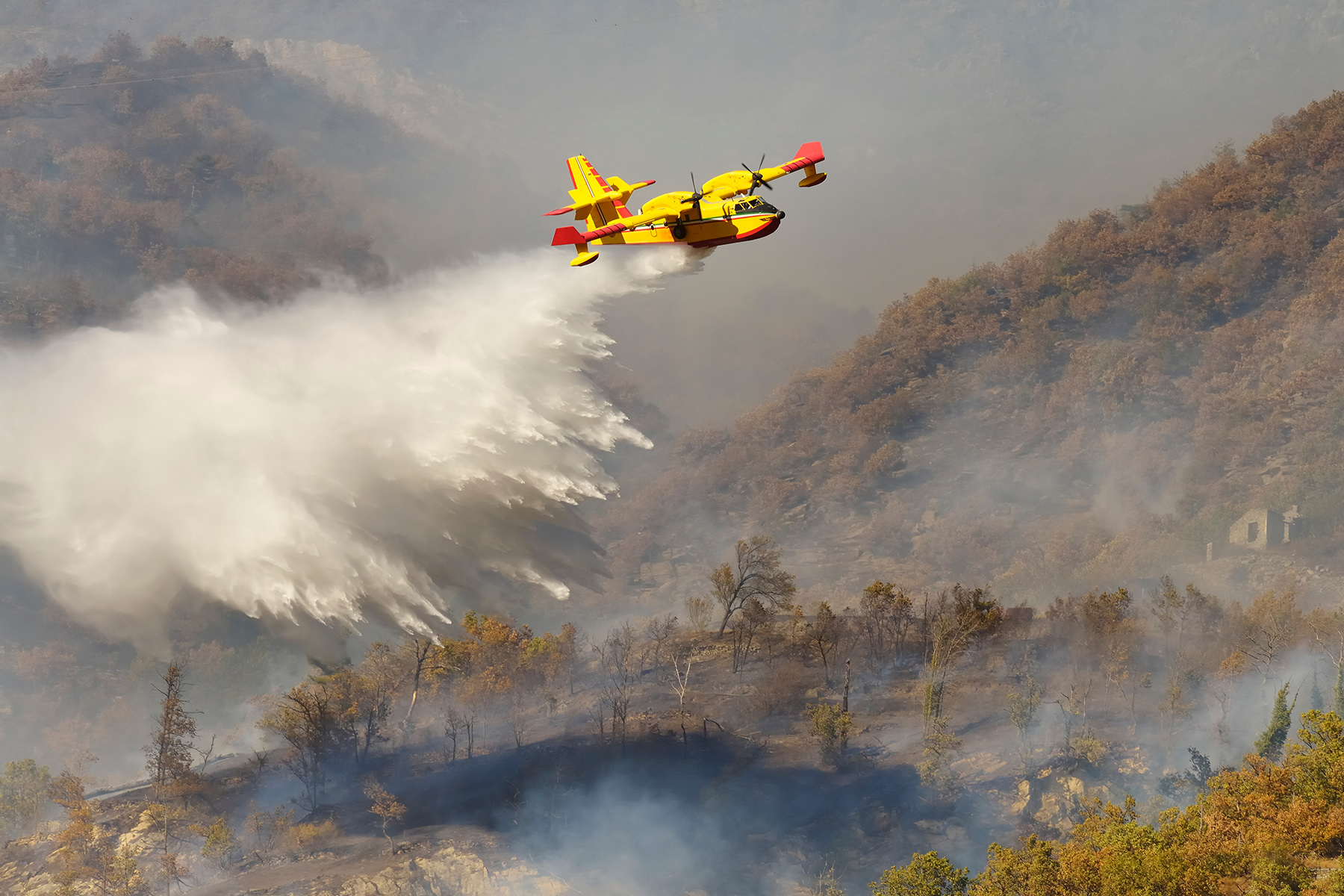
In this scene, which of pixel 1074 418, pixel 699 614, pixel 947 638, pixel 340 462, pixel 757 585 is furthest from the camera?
pixel 1074 418

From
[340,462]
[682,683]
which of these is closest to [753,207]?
[340,462]

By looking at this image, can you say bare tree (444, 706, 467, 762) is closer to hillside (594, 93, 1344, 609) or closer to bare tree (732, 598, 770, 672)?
bare tree (732, 598, 770, 672)

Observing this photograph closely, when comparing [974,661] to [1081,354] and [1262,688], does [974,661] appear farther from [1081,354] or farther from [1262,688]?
[1081,354]

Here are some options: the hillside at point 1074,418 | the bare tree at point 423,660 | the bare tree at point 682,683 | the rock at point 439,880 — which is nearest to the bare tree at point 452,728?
the bare tree at point 423,660

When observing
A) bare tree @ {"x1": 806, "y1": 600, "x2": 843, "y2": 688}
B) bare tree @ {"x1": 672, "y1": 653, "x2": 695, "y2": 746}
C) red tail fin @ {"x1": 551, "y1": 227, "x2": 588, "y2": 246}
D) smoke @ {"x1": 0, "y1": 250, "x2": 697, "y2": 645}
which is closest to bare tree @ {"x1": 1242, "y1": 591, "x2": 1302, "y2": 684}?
bare tree @ {"x1": 806, "y1": 600, "x2": 843, "y2": 688}

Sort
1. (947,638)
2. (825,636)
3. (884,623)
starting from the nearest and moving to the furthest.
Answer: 1. (947,638)
2. (825,636)
3. (884,623)

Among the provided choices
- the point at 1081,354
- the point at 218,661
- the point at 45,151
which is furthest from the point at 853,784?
the point at 45,151

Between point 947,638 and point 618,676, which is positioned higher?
point 947,638

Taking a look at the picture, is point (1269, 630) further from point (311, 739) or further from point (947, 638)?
point (311, 739)
